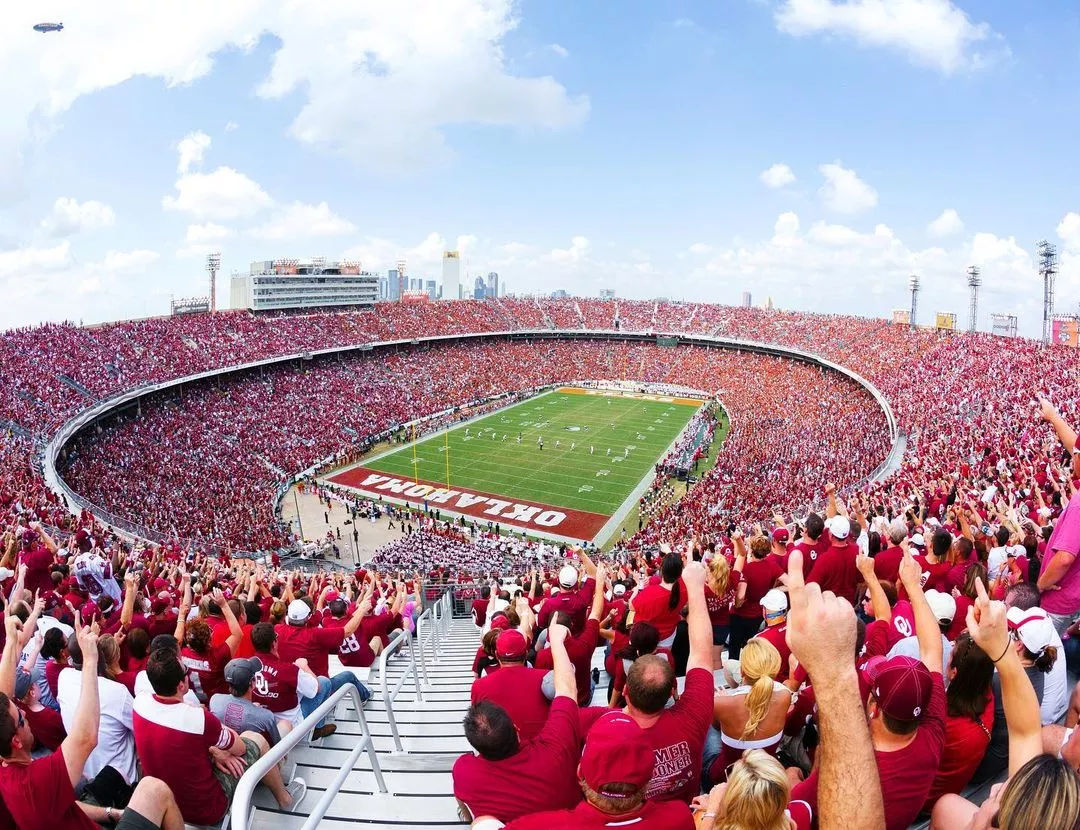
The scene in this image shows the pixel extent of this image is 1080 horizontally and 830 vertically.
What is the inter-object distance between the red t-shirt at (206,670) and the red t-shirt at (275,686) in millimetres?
621

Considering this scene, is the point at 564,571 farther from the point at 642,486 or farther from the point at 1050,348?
the point at 1050,348

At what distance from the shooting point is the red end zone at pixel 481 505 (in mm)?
27531

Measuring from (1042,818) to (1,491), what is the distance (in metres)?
22.0

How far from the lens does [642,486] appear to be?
3250 cm

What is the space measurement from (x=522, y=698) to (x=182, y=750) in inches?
69.6

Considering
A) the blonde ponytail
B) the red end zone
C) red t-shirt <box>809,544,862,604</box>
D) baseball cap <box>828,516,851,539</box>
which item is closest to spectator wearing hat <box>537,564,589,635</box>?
the blonde ponytail

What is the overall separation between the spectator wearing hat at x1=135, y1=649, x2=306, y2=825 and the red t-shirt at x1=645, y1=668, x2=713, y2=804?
6.83 feet

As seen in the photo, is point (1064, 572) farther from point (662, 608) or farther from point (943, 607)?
point (662, 608)

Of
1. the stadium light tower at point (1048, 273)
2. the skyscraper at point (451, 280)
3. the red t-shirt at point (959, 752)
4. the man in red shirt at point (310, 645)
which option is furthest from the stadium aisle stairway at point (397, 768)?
the skyscraper at point (451, 280)

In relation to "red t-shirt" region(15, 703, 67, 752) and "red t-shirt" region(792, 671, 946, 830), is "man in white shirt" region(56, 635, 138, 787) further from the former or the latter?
"red t-shirt" region(792, 671, 946, 830)

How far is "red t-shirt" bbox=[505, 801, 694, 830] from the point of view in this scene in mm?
2283

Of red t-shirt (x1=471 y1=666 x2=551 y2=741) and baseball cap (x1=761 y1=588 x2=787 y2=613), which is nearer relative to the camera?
red t-shirt (x1=471 y1=666 x2=551 y2=741)

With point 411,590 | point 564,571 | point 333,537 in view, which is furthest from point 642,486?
point 564,571

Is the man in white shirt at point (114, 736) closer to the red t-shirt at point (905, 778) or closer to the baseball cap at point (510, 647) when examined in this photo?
the baseball cap at point (510, 647)
